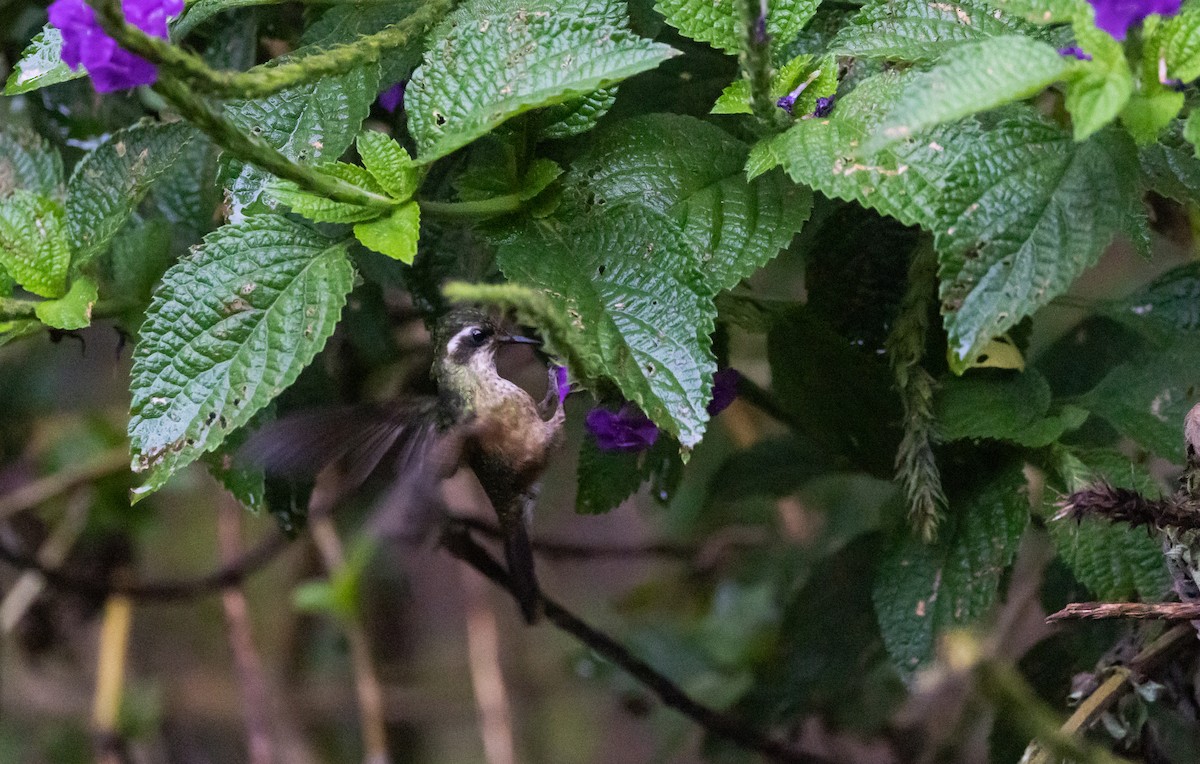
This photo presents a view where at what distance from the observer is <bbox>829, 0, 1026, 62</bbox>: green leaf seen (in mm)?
795

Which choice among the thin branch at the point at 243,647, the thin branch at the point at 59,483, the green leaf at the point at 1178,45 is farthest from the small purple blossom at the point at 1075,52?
the thin branch at the point at 59,483

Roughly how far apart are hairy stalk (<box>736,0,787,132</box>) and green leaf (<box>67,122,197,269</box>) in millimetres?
494

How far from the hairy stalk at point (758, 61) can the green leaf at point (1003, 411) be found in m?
0.31

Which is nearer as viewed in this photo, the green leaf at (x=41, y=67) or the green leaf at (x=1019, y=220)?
the green leaf at (x=1019, y=220)

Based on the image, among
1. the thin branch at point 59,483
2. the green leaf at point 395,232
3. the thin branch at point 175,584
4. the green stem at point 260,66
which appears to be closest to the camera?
A: the green stem at point 260,66

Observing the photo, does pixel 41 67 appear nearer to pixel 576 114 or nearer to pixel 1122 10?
pixel 576 114

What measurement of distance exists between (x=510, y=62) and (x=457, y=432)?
388 mm

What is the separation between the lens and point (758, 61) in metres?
0.74

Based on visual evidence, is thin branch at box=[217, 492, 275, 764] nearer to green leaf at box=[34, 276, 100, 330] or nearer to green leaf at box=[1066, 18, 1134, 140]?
green leaf at box=[34, 276, 100, 330]

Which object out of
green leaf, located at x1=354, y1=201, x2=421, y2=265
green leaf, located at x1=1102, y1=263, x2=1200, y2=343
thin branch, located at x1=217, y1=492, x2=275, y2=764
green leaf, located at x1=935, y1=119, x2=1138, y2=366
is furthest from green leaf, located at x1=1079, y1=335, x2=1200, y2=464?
thin branch, located at x1=217, y1=492, x2=275, y2=764

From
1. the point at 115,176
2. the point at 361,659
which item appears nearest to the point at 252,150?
the point at 115,176

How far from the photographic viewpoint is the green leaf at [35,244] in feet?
3.03

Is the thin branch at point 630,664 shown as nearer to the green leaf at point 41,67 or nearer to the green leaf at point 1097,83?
the green leaf at point 41,67

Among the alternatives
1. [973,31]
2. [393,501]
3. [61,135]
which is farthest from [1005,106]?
[61,135]
